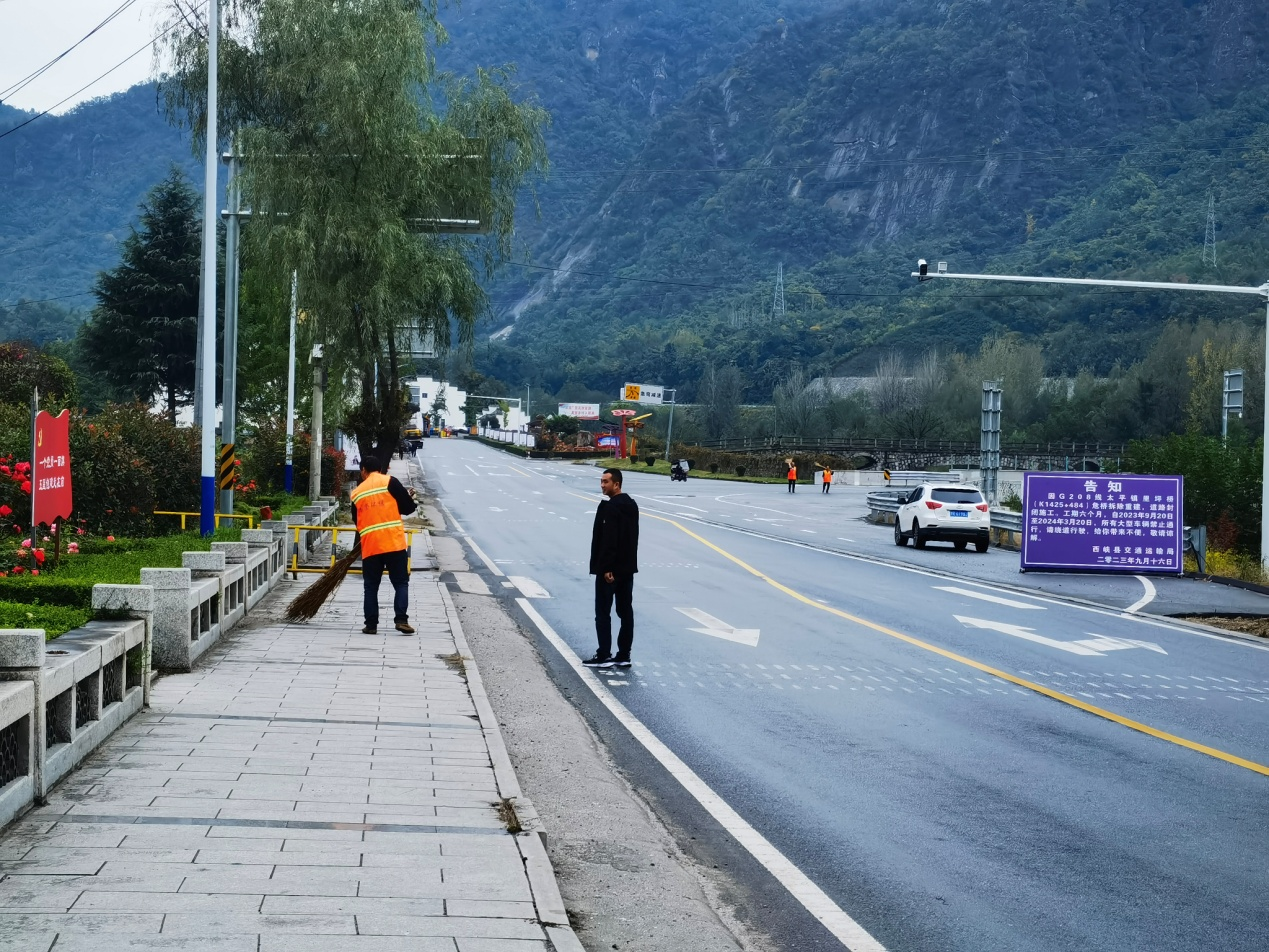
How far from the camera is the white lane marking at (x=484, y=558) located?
24172mm

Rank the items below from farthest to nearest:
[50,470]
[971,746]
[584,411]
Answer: [584,411] → [50,470] → [971,746]

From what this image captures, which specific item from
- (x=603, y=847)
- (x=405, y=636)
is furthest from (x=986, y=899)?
(x=405, y=636)

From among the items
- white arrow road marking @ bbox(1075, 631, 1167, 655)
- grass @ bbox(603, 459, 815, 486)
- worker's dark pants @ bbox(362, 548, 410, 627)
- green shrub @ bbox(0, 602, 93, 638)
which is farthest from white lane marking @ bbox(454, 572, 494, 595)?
grass @ bbox(603, 459, 815, 486)

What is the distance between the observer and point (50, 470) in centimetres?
1185

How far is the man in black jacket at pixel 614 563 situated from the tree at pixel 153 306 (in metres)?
47.9

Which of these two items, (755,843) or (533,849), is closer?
(533,849)

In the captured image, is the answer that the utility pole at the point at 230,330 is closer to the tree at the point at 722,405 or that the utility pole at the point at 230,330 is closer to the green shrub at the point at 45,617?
the green shrub at the point at 45,617

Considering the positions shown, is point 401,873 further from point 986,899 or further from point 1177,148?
point 1177,148

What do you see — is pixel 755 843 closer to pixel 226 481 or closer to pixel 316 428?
pixel 226 481

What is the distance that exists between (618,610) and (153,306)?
50.5m

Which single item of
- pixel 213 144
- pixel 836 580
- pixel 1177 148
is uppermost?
pixel 1177 148

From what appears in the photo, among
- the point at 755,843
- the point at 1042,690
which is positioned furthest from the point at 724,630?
the point at 755,843

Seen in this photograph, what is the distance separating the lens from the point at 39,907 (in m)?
4.87

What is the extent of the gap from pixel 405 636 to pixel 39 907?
919cm
